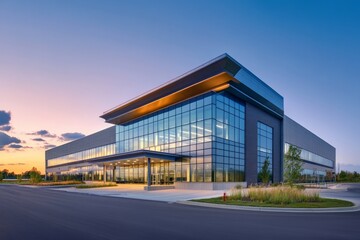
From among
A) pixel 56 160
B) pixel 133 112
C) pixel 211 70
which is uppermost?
pixel 211 70

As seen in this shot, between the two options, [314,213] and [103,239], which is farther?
[314,213]

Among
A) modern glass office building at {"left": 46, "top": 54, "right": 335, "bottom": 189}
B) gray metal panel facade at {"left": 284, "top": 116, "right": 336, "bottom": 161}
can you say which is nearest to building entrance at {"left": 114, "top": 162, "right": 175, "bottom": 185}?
modern glass office building at {"left": 46, "top": 54, "right": 335, "bottom": 189}

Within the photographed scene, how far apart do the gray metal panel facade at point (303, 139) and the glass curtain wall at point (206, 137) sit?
701 inches

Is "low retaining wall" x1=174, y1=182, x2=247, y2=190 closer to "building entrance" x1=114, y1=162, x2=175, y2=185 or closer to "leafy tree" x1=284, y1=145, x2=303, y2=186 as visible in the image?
"building entrance" x1=114, y1=162, x2=175, y2=185

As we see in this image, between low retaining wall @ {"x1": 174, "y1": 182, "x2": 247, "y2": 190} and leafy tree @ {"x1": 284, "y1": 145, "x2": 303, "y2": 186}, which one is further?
low retaining wall @ {"x1": 174, "y1": 182, "x2": 247, "y2": 190}

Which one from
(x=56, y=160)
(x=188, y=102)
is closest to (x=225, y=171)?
(x=188, y=102)

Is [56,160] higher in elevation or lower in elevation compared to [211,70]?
lower

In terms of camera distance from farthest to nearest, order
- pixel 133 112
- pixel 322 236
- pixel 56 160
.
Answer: pixel 56 160 < pixel 133 112 < pixel 322 236

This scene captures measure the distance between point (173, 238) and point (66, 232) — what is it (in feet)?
12.0

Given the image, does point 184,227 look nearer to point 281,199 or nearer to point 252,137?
point 281,199

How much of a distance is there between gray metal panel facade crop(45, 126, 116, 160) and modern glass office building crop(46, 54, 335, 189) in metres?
7.32

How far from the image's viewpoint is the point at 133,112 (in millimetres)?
48562

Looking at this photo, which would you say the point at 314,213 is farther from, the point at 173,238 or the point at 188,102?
the point at 188,102

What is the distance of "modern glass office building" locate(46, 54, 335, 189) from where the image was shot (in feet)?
120
